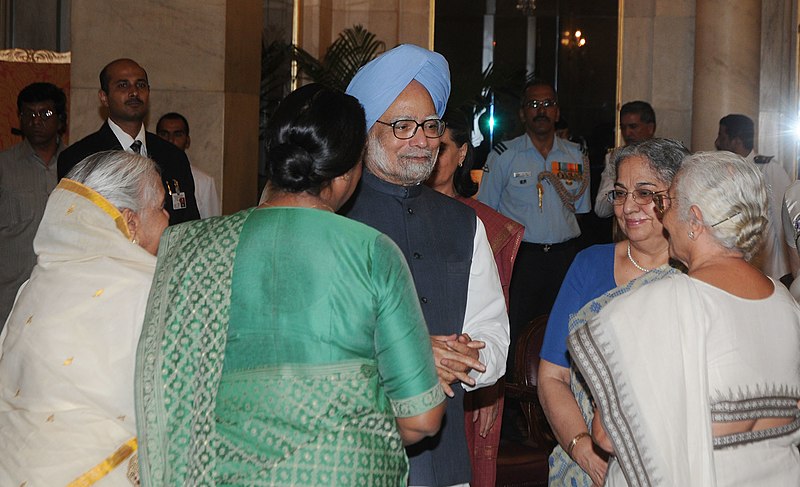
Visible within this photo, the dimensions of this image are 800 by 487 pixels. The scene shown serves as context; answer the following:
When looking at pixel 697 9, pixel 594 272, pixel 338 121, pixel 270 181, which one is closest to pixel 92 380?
pixel 270 181

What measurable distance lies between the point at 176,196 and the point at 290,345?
3.15 m

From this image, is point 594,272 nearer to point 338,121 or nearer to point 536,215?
point 338,121

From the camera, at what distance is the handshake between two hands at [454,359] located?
2.71 metres

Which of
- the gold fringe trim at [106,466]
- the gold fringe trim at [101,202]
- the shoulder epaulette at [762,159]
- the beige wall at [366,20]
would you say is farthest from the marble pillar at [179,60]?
the gold fringe trim at [106,466]

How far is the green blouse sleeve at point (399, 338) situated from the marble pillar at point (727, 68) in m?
7.56

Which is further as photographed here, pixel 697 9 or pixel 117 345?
pixel 697 9

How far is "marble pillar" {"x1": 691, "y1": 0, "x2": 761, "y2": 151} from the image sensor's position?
30.6 ft

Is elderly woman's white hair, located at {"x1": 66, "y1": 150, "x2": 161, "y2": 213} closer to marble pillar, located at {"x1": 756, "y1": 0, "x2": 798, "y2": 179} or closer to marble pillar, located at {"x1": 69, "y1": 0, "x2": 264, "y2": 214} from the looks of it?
marble pillar, located at {"x1": 69, "y1": 0, "x2": 264, "y2": 214}

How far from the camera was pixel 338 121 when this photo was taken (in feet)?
7.72

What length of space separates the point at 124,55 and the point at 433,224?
187 inches

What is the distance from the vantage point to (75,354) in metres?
2.59

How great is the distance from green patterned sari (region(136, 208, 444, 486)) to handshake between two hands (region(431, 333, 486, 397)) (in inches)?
14.4

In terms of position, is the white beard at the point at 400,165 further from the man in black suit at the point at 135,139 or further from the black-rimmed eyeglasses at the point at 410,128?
the man in black suit at the point at 135,139

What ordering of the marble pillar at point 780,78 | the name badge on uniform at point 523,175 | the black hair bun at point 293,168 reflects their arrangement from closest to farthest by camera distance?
the black hair bun at point 293,168, the name badge on uniform at point 523,175, the marble pillar at point 780,78
